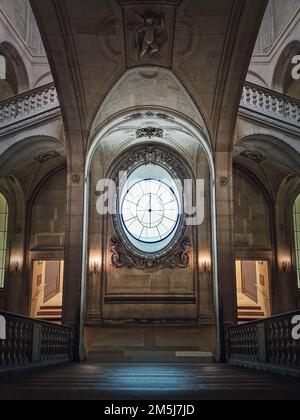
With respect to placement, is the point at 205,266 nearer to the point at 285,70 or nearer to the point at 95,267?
the point at 95,267

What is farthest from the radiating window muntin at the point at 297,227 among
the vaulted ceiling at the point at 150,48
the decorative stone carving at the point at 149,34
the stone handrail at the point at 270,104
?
the decorative stone carving at the point at 149,34

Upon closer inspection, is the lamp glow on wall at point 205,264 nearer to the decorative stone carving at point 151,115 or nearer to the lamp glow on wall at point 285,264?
the lamp glow on wall at point 285,264

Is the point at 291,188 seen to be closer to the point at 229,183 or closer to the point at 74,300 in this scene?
the point at 229,183

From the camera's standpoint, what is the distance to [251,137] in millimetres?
11477

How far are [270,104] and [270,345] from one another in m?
7.34

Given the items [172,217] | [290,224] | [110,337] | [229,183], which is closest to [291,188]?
[290,224]

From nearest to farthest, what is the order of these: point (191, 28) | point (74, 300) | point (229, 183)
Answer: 1. point (191, 28)
2. point (74, 300)
3. point (229, 183)

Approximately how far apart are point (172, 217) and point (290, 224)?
4.78 meters

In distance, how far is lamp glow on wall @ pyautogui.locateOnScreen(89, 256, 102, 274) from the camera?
15.3 meters

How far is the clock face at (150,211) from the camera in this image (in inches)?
634

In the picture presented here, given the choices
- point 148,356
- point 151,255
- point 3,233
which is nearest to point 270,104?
point 151,255

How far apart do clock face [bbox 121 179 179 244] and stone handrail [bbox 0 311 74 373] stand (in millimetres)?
7896

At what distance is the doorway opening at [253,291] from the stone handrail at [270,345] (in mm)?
8018
